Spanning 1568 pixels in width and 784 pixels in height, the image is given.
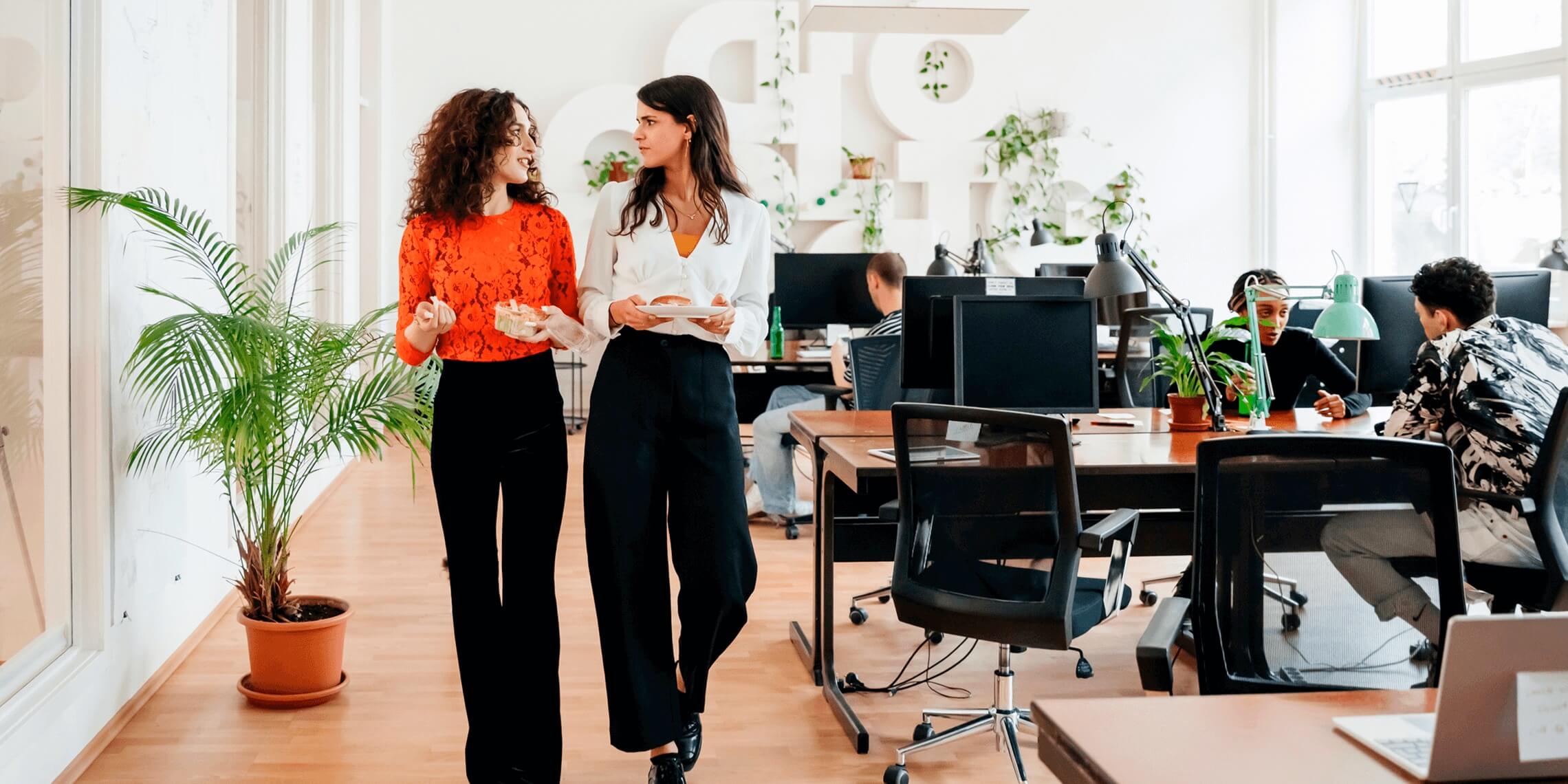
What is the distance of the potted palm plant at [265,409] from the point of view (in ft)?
10.4

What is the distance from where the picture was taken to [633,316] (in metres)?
2.50

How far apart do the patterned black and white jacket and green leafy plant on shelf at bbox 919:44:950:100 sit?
6386 mm

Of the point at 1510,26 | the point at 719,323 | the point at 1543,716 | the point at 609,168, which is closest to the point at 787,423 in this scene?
the point at 719,323

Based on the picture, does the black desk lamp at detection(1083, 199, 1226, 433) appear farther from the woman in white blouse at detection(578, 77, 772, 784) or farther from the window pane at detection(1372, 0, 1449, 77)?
the window pane at detection(1372, 0, 1449, 77)

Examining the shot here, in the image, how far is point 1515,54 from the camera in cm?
801

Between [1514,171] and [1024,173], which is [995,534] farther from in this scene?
[1514,171]

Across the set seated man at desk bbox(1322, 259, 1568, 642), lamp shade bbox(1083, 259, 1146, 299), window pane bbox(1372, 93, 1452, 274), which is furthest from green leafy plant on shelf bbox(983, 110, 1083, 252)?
seated man at desk bbox(1322, 259, 1568, 642)

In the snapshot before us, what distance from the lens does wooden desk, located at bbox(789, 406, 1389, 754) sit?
3.18 metres

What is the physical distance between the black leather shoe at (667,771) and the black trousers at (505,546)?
211mm

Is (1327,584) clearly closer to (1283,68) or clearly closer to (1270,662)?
(1270,662)

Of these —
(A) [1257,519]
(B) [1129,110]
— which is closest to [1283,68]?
(B) [1129,110]

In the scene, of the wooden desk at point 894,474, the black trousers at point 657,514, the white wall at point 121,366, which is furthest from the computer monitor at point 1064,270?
the black trousers at point 657,514

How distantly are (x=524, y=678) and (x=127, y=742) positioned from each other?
3.73 feet

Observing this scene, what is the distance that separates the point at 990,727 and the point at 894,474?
66 cm
